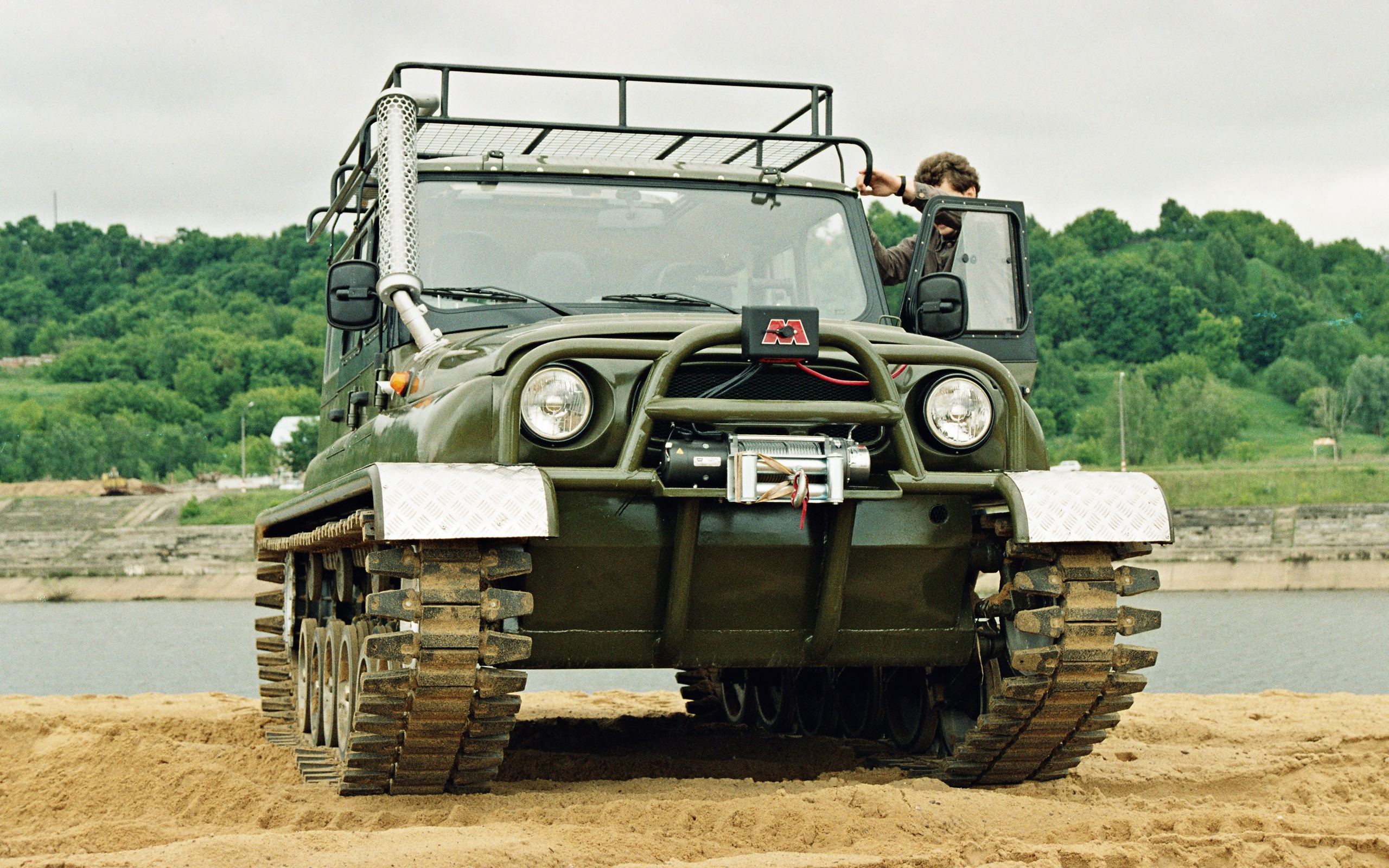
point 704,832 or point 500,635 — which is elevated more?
point 500,635

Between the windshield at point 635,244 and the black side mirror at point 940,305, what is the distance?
0.34 m

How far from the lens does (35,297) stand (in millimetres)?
152500

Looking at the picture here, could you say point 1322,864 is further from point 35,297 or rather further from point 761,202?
point 35,297

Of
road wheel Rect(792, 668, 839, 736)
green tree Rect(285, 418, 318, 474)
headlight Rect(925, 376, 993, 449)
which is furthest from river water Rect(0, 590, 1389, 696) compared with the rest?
green tree Rect(285, 418, 318, 474)

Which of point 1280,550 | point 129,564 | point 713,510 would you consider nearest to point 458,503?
point 713,510

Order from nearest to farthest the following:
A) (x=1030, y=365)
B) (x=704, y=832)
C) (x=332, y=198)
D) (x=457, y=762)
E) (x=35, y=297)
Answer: (x=704, y=832) < (x=457, y=762) < (x=1030, y=365) < (x=332, y=198) < (x=35, y=297)

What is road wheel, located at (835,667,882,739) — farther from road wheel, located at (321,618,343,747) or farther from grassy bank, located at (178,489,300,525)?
grassy bank, located at (178,489,300,525)

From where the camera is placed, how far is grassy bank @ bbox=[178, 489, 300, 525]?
72.3 meters

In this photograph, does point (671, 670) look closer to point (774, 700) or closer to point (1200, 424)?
point (774, 700)

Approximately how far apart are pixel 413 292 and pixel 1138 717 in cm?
592

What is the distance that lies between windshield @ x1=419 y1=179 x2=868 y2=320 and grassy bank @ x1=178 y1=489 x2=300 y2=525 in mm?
65202

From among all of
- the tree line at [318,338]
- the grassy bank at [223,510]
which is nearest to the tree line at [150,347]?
the tree line at [318,338]

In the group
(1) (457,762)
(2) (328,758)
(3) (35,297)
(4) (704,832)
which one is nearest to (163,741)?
(2) (328,758)

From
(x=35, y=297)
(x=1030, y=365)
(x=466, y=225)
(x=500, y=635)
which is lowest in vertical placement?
(x=500, y=635)
